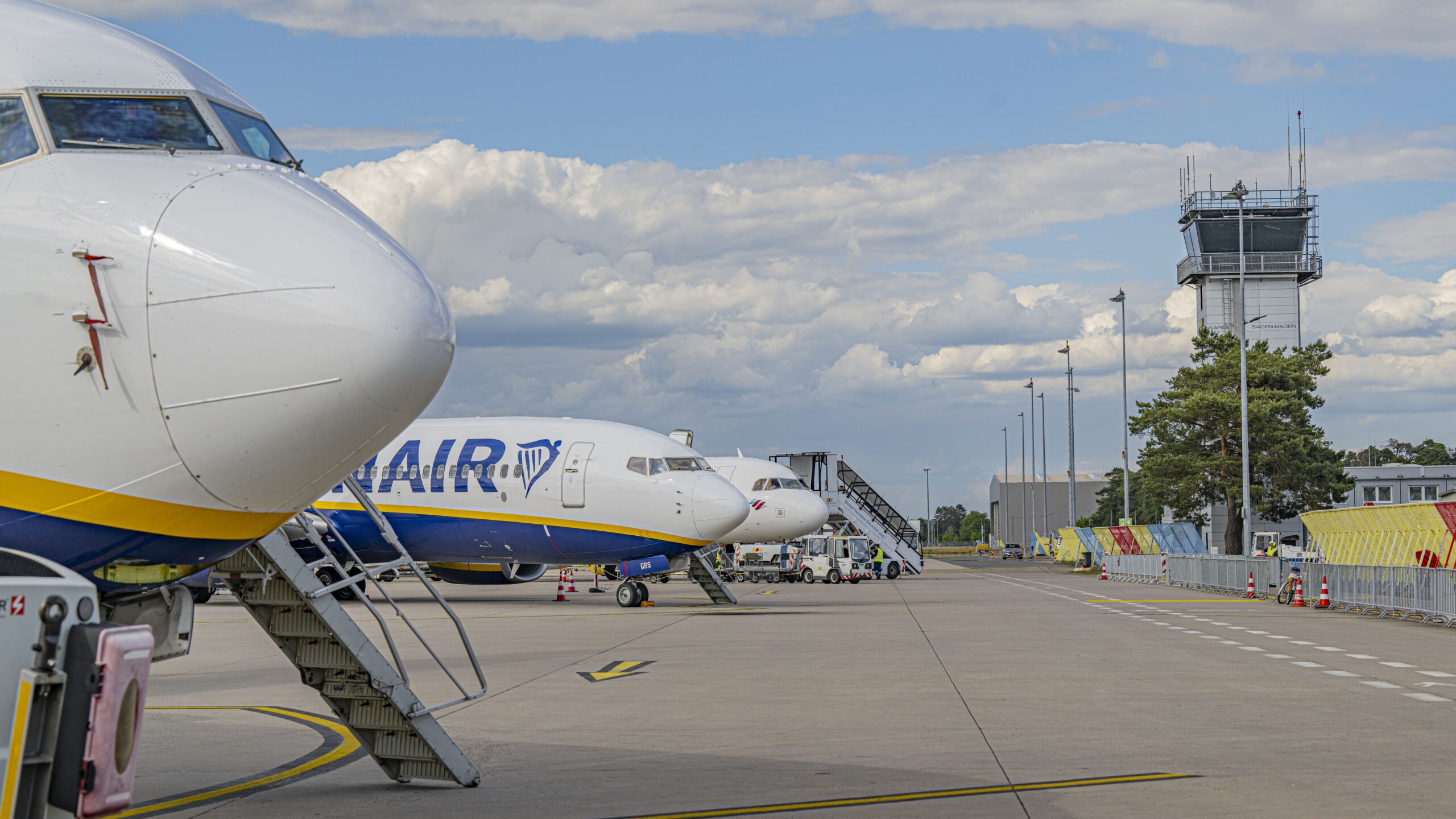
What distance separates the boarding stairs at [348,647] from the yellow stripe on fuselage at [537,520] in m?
19.3

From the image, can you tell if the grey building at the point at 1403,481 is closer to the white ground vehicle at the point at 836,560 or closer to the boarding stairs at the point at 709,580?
the white ground vehicle at the point at 836,560

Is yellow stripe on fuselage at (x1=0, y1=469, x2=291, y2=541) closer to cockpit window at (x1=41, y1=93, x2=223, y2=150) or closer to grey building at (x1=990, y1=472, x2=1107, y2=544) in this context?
cockpit window at (x1=41, y1=93, x2=223, y2=150)

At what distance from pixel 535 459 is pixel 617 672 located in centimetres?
1225

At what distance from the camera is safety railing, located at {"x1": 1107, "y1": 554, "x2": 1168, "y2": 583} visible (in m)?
54.2

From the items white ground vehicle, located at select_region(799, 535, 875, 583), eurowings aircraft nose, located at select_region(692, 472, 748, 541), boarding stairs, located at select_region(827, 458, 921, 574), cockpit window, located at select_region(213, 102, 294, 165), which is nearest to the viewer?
cockpit window, located at select_region(213, 102, 294, 165)

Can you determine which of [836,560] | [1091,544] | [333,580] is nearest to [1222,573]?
[836,560]

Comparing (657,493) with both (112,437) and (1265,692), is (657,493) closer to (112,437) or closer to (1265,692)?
(1265,692)

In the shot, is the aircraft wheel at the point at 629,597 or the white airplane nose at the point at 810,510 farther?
the white airplane nose at the point at 810,510

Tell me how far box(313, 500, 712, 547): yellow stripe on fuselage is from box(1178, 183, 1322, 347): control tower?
236 feet

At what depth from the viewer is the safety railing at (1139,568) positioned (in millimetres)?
54250

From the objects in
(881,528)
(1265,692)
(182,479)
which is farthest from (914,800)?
(881,528)

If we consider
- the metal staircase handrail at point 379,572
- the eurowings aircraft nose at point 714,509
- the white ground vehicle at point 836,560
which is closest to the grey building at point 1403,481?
the white ground vehicle at point 836,560

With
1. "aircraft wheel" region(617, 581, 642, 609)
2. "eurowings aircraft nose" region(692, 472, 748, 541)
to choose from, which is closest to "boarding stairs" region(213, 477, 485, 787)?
"eurowings aircraft nose" region(692, 472, 748, 541)

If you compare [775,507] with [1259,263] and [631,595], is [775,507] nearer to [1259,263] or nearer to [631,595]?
[631,595]
